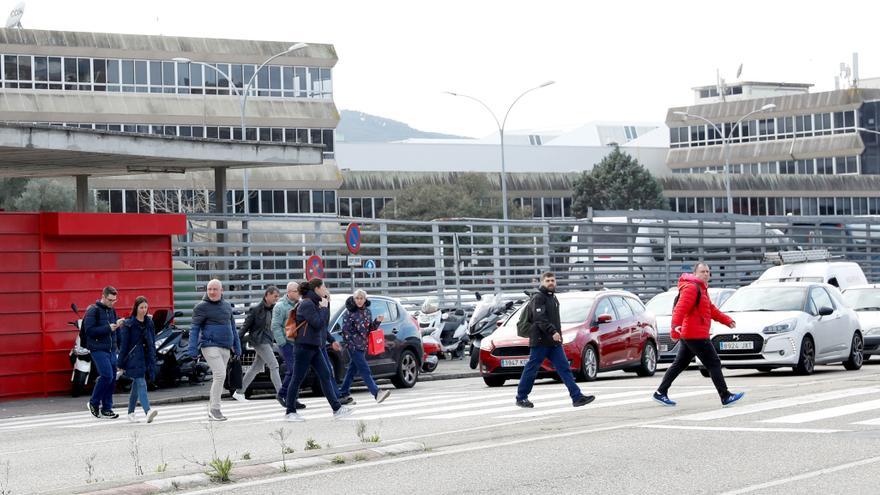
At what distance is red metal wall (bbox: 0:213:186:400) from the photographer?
2297 centimetres

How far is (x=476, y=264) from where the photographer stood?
37438 mm

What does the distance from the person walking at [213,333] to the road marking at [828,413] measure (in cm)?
677

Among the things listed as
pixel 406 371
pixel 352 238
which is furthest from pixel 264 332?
pixel 352 238

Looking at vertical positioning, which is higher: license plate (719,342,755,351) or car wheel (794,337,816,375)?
license plate (719,342,755,351)

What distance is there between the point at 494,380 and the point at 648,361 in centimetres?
296

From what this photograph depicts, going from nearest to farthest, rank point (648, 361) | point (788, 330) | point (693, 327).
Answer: point (693, 327) → point (788, 330) → point (648, 361)

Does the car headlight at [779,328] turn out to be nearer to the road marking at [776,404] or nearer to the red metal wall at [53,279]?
the road marking at [776,404]

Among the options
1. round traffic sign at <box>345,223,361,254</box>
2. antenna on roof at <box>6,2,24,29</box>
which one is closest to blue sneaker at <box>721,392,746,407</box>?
round traffic sign at <box>345,223,361,254</box>

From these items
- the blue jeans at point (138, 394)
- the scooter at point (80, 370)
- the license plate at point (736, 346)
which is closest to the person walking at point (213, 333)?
the blue jeans at point (138, 394)

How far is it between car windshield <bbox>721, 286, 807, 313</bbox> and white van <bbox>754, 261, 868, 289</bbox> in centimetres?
711

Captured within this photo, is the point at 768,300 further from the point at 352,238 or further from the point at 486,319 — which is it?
the point at 352,238

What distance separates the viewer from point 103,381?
18875mm

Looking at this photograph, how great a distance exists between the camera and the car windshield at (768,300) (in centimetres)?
2300

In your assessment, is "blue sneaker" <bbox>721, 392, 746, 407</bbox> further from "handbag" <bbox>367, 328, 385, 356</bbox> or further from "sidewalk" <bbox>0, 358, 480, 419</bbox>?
"sidewalk" <bbox>0, 358, 480, 419</bbox>
